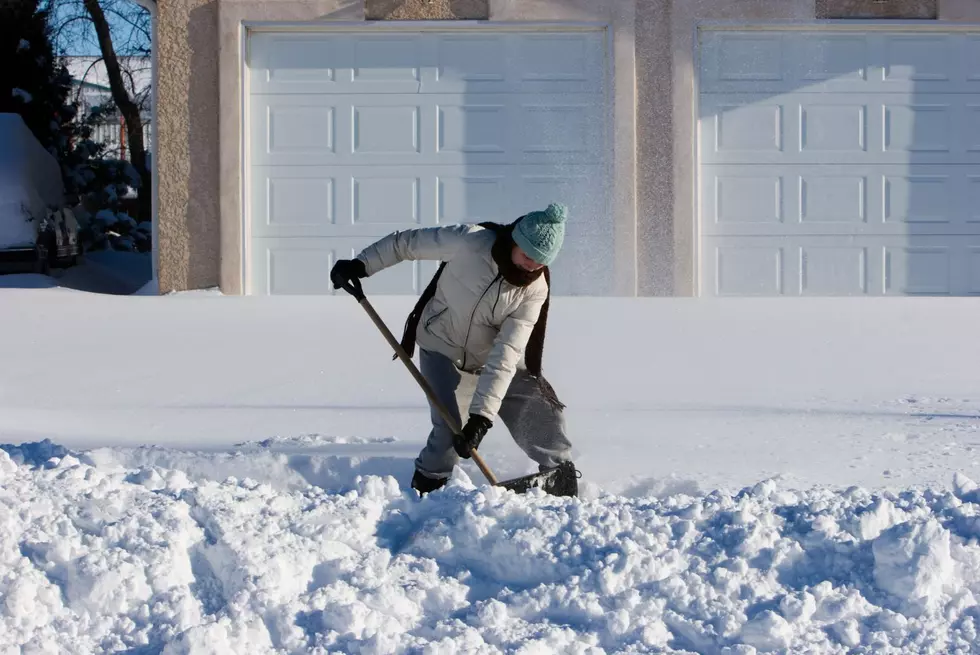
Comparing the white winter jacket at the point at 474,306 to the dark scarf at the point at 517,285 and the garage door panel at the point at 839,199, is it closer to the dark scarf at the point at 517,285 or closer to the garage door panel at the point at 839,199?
the dark scarf at the point at 517,285

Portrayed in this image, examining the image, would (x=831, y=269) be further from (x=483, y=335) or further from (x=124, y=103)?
(x=124, y=103)

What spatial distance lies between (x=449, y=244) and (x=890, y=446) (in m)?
2.55

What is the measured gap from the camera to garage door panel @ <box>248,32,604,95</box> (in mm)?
10977

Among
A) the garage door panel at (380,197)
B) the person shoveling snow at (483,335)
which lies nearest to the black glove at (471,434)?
the person shoveling snow at (483,335)

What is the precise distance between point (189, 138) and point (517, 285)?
24.2 ft

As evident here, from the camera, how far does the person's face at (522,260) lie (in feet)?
14.4

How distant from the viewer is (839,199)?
1112 centimetres

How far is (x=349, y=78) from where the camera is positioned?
1106 centimetres

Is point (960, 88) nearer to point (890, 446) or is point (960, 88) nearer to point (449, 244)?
point (890, 446)

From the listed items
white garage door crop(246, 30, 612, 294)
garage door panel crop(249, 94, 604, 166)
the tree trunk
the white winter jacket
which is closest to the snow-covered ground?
the white winter jacket

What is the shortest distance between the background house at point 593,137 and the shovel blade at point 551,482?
6.17 m

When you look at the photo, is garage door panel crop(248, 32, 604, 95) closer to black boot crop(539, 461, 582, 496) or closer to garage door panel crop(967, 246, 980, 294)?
garage door panel crop(967, 246, 980, 294)

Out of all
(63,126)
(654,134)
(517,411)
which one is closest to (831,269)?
(654,134)

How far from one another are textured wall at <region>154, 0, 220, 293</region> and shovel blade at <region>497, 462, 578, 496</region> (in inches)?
271
